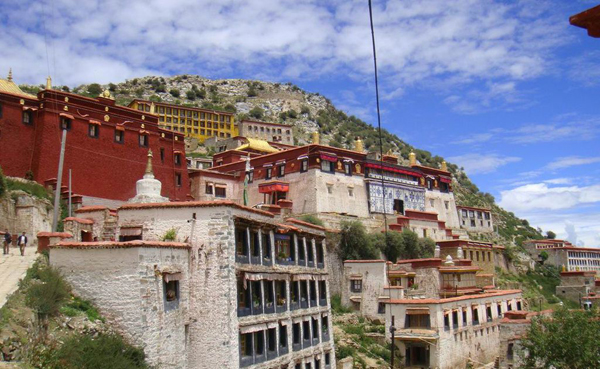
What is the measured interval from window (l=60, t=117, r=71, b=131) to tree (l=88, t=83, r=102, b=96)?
87379 millimetres

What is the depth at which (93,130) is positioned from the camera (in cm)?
4691

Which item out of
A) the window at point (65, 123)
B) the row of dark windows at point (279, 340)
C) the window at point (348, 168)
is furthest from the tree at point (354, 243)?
the window at point (65, 123)

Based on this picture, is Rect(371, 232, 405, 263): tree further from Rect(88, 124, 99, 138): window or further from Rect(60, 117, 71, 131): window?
Rect(60, 117, 71, 131): window

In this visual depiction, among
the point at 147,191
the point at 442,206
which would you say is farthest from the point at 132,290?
the point at 442,206

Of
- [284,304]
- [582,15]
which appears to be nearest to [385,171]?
[284,304]

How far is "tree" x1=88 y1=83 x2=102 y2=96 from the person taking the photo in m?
129

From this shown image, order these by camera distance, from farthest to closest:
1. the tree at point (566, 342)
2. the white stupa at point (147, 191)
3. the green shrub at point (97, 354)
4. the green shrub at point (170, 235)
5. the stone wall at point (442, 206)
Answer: the stone wall at point (442, 206) < the white stupa at point (147, 191) < the tree at point (566, 342) < the green shrub at point (170, 235) < the green shrub at point (97, 354)

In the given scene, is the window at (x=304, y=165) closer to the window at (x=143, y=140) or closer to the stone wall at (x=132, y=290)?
the window at (x=143, y=140)

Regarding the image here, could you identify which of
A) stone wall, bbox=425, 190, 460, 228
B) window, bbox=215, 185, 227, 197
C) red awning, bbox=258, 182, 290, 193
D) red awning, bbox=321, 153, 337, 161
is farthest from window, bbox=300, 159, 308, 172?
stone wall, bbox=425, 190, 460, 228

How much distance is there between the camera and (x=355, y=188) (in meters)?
60.5

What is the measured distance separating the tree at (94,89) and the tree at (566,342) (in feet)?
385

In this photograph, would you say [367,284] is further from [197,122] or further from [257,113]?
[257,113]

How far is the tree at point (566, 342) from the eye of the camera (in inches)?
955

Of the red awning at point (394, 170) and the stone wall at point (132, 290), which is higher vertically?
the red awning at point (394, 170)
